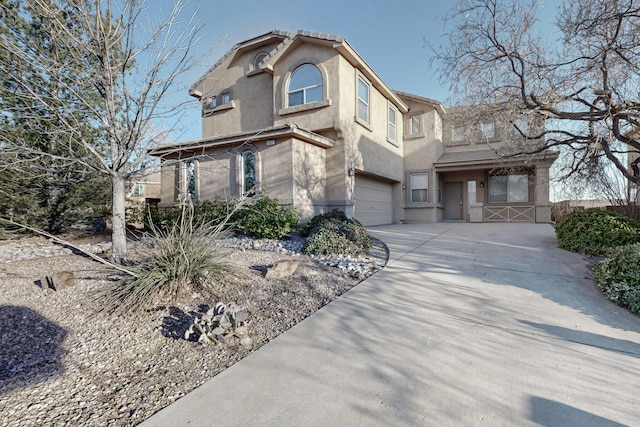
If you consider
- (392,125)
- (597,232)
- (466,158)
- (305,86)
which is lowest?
(597,232)

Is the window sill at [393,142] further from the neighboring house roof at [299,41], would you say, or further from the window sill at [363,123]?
the window sill at [363,123]

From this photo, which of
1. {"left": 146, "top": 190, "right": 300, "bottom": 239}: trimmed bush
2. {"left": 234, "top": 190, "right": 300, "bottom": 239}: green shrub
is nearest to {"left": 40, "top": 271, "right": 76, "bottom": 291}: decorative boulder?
{"left": 146, "top": 190, "right": 300, "bottom": 239}: trimmed bush

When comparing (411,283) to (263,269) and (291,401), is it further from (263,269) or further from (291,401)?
(291,401)

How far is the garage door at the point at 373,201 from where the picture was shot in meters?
12.1

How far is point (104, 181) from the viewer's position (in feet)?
28.2

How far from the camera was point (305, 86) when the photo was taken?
35.1 feet

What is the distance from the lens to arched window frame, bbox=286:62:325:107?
10.3 m

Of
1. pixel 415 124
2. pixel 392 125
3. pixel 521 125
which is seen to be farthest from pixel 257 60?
pixel 521 125

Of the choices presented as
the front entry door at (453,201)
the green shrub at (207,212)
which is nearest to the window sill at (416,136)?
the front entry door at (453,201)

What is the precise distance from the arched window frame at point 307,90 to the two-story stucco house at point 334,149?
4 cm

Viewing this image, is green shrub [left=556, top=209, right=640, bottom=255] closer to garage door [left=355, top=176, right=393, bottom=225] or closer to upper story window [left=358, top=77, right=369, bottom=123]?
garage door [left=355, top=176, right=393, bottom=225]

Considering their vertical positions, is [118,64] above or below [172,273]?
above

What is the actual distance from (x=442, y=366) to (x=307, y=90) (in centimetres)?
1017

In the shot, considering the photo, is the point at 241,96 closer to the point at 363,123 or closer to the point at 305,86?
the point at 305,86
